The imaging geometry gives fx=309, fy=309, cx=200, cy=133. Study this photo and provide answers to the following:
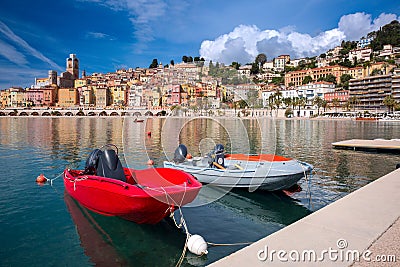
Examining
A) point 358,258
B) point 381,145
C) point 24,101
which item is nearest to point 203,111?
point 358,258

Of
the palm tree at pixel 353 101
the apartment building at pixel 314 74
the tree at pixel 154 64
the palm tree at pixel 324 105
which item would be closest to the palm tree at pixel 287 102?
the palm tree at pixel 324 105

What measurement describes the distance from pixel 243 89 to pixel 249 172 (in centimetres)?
377

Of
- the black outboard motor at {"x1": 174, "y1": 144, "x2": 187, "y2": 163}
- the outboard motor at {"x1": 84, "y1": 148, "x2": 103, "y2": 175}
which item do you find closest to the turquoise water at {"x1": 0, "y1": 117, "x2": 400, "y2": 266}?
the black outboard motor at {"x1": 174, "y1": 144, "x2": 187, "y2": 163}

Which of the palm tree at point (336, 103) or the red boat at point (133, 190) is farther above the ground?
the palm tree at point (336, 103)

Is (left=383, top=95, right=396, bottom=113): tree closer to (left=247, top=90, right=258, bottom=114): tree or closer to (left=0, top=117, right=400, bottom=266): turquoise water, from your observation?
(left=0, top=117, right=400, bottom=266): turquoise water

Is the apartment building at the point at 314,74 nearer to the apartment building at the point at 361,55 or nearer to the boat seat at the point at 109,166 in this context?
the apartment building at the point at 361,55

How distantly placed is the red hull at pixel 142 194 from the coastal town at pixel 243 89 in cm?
184

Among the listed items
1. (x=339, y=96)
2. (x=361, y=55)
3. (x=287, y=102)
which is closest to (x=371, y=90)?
(x=339, y=96)

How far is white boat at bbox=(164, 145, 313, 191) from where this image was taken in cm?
1041

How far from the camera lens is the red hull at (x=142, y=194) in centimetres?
662

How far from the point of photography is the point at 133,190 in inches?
267

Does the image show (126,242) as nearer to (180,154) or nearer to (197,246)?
(197,246)

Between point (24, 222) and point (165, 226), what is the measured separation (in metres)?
4.01

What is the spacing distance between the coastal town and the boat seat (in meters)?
1.44
